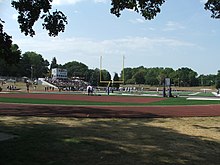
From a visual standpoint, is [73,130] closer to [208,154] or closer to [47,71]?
[208,154]

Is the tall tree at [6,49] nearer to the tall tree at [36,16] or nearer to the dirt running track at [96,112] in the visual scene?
the tall tree at [36,16]

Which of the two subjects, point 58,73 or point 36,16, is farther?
point 58,73

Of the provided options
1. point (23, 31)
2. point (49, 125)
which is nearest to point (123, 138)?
point (49, 125)

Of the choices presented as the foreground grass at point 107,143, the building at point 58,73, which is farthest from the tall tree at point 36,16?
the building at point 58,73

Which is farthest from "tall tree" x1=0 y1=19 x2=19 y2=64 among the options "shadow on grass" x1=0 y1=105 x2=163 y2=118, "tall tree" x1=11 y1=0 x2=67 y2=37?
"shadow on grass" x1=0 y1=105 x2=163 y2=118

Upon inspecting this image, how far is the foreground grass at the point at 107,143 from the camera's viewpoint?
7.49 meters

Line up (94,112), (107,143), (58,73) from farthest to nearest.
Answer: (58,73) < (94,112) < (107,143)

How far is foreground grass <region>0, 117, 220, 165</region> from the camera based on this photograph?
7488 mm

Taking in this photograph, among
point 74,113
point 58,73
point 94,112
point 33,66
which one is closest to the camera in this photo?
point 74,113

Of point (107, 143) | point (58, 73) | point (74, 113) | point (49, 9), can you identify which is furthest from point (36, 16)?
point (58, 73)

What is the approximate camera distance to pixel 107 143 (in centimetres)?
939

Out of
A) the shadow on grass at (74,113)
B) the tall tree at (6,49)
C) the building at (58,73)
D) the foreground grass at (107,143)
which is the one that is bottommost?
the foreground grass at (107,143)

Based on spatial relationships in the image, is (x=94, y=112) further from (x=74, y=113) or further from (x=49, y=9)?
(x=49, y=9)

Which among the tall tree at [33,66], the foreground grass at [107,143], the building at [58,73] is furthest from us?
the tall tree at [33,66]
